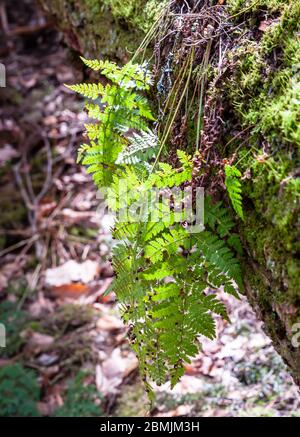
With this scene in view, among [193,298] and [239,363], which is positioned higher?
[193,298]

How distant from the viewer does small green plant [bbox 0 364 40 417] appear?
11.0 feet

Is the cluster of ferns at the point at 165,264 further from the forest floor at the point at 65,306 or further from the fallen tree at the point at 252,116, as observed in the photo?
the forest floor at the point at 65,306

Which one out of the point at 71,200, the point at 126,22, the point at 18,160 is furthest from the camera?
the point at 18,160

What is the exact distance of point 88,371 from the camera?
3594 millimetres

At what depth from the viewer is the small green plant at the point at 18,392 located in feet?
11.0

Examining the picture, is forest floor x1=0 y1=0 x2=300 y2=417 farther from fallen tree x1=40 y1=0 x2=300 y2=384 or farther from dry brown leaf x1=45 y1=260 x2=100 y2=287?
fallen tree x1=40 y1=0 x2=300 y2=384

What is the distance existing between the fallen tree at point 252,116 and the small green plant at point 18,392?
214 centimetres

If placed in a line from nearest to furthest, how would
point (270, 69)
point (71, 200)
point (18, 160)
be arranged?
point (270, 69) → point (71, 200) → point (18, 160)

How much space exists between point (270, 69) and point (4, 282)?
341cm

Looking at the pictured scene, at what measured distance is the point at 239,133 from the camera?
1.77 metres

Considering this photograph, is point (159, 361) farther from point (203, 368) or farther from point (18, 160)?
point (18, 160)

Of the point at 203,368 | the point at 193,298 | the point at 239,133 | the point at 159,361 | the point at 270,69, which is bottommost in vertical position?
the point at 203,368

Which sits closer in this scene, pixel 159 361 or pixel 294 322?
pixel 294 322
